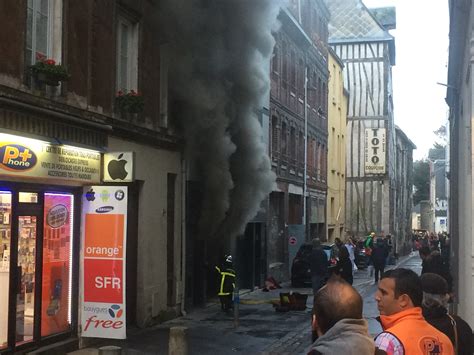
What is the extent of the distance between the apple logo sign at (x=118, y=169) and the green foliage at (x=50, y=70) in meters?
1.80

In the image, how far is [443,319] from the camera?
13.8 feet

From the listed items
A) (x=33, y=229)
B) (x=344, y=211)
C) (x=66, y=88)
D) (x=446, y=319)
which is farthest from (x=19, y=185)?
(x=344, y=211)

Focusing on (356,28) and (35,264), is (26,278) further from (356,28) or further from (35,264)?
(356,28)

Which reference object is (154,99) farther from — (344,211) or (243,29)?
(344,211)

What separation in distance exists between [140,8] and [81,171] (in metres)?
3.86

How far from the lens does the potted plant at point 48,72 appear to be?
8727mm

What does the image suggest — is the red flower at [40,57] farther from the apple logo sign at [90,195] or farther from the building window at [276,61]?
the building window at [276,61]

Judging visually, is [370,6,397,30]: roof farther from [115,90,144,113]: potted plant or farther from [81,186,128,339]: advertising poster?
[81,186,128,339]: advertising poster

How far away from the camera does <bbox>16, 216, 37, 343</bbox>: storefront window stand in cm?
891

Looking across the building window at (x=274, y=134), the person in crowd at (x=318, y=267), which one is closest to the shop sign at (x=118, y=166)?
the person in crowd at (x=318, y=267)

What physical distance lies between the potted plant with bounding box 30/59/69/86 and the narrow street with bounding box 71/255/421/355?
3920mm

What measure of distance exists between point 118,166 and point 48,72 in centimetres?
215

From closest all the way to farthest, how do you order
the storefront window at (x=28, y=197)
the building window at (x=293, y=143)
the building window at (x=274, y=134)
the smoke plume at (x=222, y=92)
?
the storefront window at (x=28, y=197) → the smoke plume at (x=222, y=92) → the building window at (x=274, y=134) → the building window at (x=293, y=143)

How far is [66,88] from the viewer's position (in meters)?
9.61
